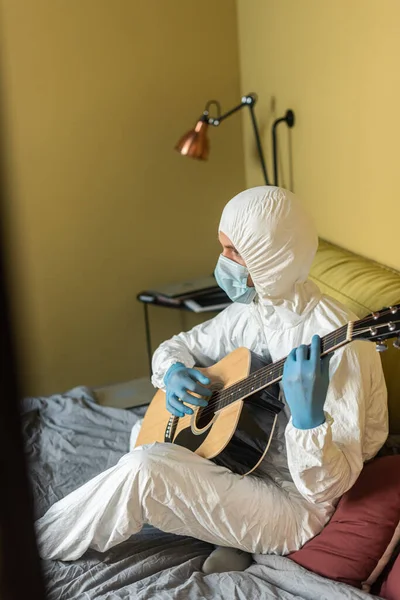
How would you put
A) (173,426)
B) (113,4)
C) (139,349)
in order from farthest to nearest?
(139,349) < (113,4) < (173,426)

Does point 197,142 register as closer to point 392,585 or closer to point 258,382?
point 258,382

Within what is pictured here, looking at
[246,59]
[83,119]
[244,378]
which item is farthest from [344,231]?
[83,119]

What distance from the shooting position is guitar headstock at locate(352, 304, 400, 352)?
118 centimetres

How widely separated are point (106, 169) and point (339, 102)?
1010 millimetres

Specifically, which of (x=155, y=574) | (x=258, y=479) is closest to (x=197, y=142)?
(x=258, y=479)

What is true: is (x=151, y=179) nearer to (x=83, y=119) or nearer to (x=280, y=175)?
(x=83, y=119)

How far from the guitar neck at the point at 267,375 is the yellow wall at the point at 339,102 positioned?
1.98ft

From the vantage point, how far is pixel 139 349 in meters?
2.88

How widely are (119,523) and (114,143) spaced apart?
1622 mm

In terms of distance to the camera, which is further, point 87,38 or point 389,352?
point 87,38

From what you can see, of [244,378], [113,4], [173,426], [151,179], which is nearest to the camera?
[244,378]

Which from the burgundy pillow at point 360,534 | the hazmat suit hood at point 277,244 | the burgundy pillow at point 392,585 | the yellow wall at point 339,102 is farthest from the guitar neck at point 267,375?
the yellow wall at point 339,102

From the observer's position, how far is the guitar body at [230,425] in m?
1.48

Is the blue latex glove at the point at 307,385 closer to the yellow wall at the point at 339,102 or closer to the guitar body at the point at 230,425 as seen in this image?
the guitar body at the point at 230,425
